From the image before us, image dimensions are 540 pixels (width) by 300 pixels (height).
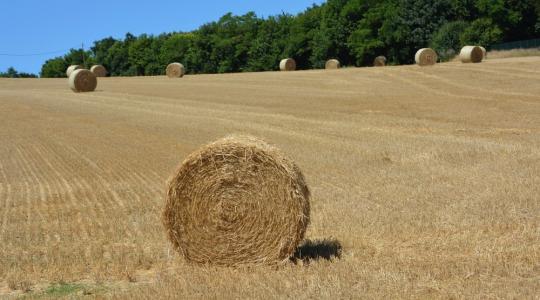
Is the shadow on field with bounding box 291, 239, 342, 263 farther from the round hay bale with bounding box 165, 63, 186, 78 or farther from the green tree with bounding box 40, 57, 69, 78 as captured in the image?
the green tree with bounding box 40, 57, 69, 78

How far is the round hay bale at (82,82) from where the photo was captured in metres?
45.0

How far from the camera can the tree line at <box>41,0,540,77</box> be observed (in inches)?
2418

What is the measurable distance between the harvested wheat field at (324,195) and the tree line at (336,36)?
3118 cm

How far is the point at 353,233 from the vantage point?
31.3 feet

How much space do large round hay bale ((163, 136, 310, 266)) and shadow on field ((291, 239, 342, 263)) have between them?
29 centimetres

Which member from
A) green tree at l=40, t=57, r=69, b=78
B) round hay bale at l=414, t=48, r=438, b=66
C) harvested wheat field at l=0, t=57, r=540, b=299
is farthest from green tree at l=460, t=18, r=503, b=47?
green tree at l=40, t=57, r=69, b=78

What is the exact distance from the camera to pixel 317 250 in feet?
28.5

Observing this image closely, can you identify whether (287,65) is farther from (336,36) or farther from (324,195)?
(324,195)

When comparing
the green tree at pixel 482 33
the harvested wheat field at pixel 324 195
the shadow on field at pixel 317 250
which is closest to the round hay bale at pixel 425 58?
the harvested wheat field at pixel 324 195

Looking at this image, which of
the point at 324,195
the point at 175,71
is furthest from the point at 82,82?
the point at 324,195

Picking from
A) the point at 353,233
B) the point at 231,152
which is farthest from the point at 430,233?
the point at 231,152

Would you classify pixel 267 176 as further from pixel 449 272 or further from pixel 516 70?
pixel 516 70

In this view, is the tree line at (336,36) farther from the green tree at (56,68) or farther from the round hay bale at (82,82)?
the round hay bale at (82,82)

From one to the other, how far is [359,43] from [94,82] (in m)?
30.8
